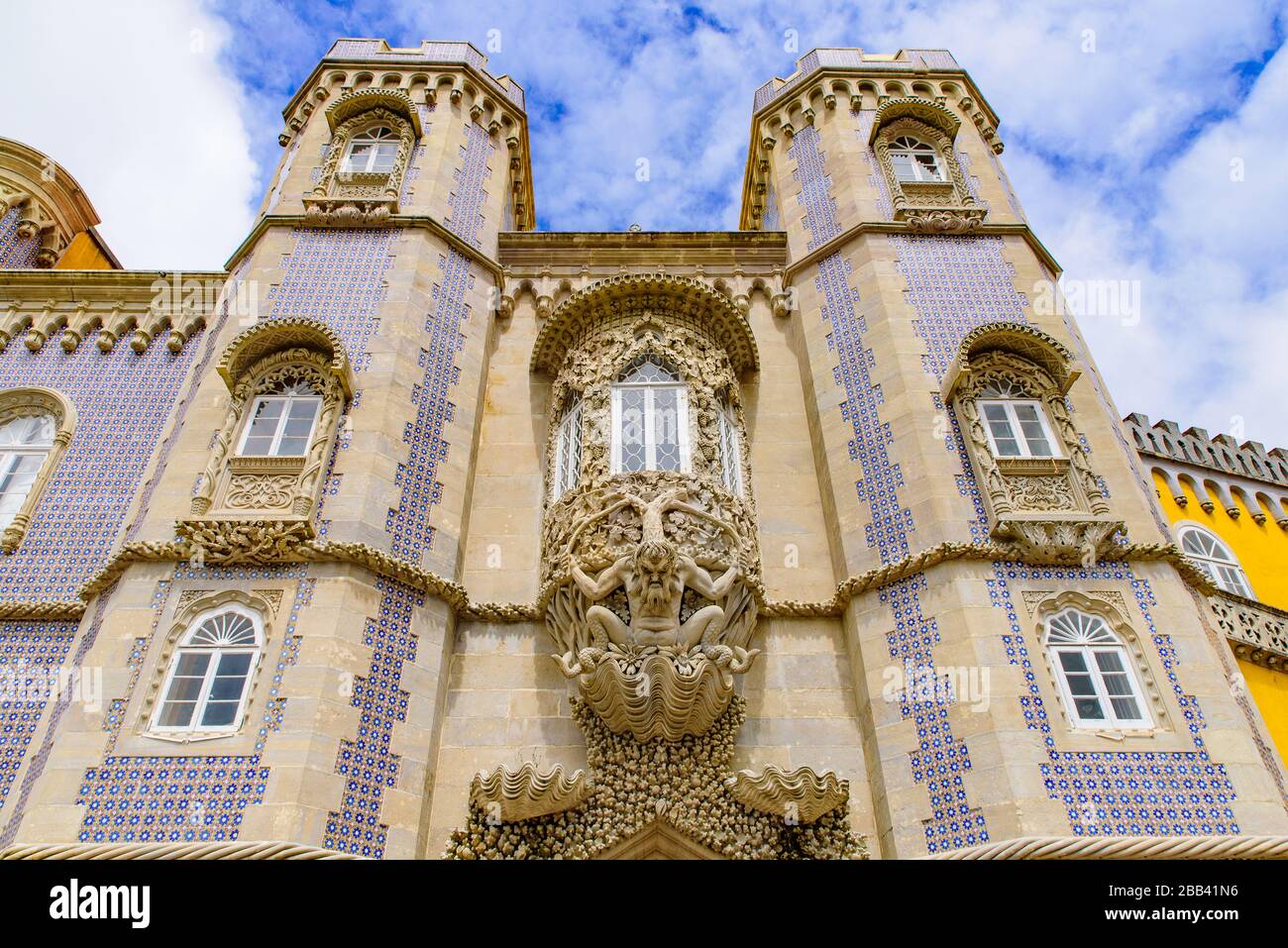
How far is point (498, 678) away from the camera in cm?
1031

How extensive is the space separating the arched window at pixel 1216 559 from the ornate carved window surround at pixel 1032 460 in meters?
6.50

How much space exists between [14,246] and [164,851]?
1724cm

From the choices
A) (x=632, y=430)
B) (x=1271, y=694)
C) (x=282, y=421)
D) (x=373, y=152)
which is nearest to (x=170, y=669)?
(x=282, y=421)

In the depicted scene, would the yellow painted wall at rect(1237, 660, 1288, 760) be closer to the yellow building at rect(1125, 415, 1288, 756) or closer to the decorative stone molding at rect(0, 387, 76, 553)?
the yellow building at rect(1125, 415, 1288, 756)

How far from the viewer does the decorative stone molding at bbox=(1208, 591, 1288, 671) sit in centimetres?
1307

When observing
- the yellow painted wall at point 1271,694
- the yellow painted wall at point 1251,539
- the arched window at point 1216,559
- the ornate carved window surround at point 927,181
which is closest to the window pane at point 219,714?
the ornate carved window surround at point 927,181

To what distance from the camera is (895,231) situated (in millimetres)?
14180

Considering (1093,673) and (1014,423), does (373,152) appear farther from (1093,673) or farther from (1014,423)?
(1093,673)

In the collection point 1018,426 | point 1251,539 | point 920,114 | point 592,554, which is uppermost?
point 920,114

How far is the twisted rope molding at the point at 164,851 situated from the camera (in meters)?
7.31

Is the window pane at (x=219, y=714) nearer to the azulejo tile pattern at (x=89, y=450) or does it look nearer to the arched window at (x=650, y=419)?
the azulejo tile pattern at (x=89, y=450)

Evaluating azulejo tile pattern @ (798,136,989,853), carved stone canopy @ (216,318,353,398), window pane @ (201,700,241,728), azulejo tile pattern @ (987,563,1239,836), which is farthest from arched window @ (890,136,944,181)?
window pane @ (201,700,241,728)
